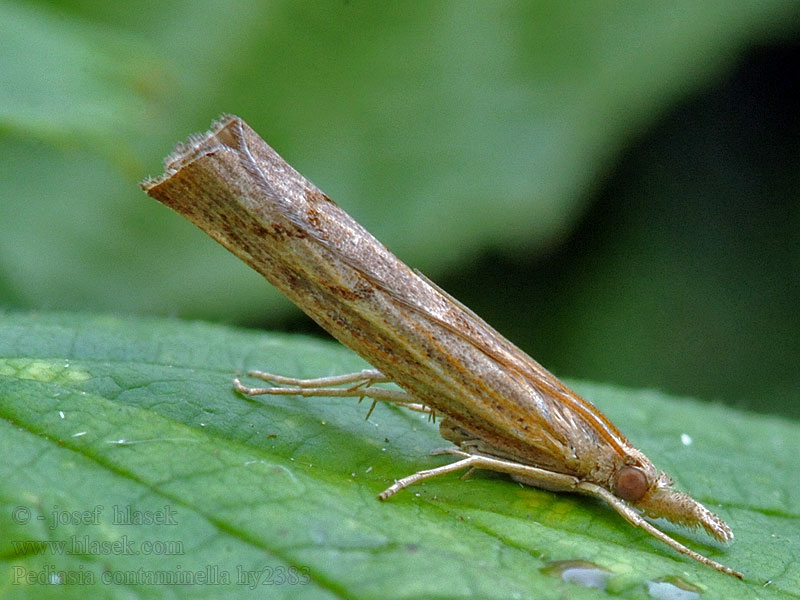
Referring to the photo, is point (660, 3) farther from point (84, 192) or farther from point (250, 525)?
point (250, 525)

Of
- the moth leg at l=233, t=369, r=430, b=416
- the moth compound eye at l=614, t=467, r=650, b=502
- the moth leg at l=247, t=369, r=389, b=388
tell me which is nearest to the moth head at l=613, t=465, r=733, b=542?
the moth compound eye at l=614, t=467, r=650, b=502

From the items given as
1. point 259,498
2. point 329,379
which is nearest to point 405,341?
point 329,379

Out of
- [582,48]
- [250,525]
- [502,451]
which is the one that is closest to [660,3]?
[582,48]

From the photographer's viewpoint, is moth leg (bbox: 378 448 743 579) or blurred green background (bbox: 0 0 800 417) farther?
blurred green background (bbox: 0 0 800 417)

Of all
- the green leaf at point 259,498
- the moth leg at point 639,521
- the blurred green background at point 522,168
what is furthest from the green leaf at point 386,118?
the moth leg at point 639,521

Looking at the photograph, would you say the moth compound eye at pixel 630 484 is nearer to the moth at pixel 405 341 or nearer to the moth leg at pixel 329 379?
the moth at pixel 405 341

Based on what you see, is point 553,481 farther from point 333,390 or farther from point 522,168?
point 522,168

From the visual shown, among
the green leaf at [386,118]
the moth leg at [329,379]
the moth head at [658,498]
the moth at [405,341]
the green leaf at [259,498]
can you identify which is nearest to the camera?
the green leaf at [259,498]

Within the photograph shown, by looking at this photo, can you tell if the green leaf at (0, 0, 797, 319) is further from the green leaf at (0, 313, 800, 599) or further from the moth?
the moth
